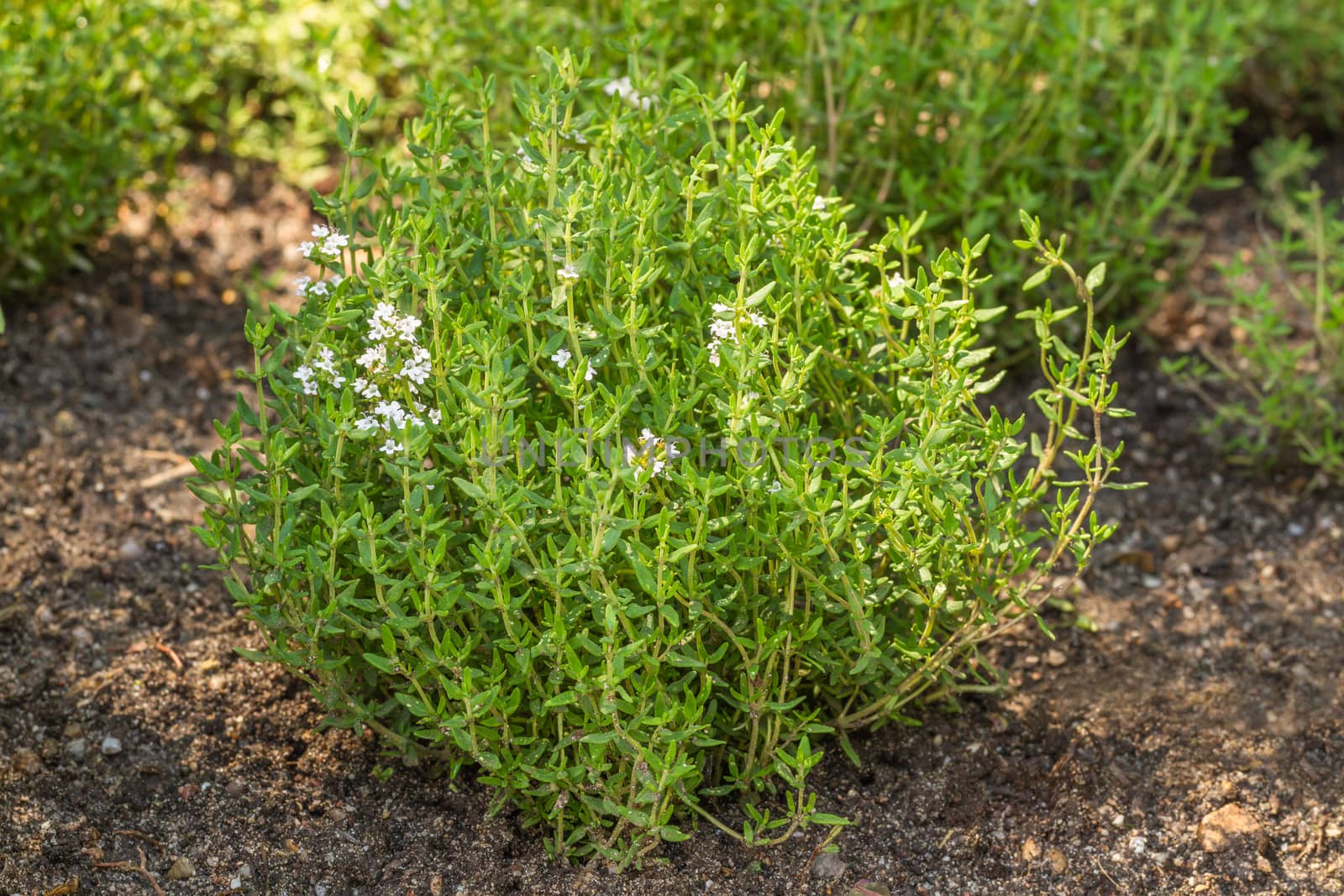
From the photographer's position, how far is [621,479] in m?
2.27

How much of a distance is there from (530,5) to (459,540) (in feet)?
6.43

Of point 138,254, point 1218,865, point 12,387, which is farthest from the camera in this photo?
point 138,254

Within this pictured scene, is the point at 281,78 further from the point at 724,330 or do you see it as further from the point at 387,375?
the point at 724,330

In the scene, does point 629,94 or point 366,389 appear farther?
point 629,94

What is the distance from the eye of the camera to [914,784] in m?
2.84

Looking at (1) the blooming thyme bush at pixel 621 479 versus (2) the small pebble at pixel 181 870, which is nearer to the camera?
(1) the blooming thyme bush at pixel 621 479

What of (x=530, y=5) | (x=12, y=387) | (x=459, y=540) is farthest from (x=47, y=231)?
(x=459, y=540)

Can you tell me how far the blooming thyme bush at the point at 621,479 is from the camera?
7.68 feet

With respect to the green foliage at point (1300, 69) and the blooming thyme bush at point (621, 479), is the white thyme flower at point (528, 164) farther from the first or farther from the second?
the green foliage at point (1300, 69)

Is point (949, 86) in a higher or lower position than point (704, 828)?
higher

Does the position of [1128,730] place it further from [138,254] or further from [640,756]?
[138,254]

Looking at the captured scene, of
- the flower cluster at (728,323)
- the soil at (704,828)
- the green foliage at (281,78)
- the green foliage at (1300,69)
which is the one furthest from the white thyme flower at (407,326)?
the green foliage at (1300,69)

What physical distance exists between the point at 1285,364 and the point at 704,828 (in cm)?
200

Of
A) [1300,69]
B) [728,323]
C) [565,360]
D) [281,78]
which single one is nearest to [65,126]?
[281,78]
